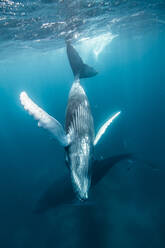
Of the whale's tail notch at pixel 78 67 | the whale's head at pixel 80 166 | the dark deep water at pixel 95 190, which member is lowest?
the dark deep water at pixel 95 190

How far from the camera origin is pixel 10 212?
44.8 feet

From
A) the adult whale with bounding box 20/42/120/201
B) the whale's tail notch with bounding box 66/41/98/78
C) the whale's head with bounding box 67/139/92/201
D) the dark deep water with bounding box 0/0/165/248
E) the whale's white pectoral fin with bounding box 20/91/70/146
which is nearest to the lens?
the whale's head with bounding box 67/139/92/201

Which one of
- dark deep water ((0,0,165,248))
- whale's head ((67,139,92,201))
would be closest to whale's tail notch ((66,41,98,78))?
dark deep water ((0,0,165,248))

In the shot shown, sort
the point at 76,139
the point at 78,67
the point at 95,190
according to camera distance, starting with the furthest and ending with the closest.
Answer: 1. the point at 95,190
2. the point at 78,67
3. the point at 76,139

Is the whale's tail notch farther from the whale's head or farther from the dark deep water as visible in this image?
the whale's head

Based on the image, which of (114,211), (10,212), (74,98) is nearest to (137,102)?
(114,211)

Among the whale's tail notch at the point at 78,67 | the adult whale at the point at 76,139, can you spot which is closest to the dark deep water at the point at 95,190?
the adult whale at the point at 76,139

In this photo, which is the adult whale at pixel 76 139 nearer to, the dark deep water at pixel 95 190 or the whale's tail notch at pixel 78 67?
the dark deep water at pixel 95 190

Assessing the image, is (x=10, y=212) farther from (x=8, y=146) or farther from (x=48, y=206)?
(x=8, y=146)

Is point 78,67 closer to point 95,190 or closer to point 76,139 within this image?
point 76,139

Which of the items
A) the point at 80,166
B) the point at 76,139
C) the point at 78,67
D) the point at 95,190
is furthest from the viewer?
the point at 95,190

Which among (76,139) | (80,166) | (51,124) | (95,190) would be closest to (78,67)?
(76,139)

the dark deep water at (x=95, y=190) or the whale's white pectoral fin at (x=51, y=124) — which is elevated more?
the whale's white pectoral fin at (x=51, y=124)

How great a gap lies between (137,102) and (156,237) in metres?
23.7
